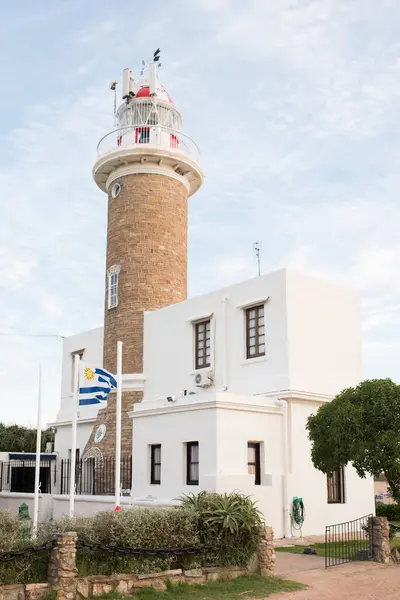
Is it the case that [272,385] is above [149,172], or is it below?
below

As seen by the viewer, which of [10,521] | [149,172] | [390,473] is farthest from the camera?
[149,172]

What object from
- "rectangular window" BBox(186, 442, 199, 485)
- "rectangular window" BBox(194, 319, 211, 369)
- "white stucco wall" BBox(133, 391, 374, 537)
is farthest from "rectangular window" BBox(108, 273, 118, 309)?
"rectangular window" BBox(186, 442, 199, 485)

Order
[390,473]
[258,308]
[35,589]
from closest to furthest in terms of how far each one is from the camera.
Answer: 1. [35,589]
2. [390,473]
3. [258,308]

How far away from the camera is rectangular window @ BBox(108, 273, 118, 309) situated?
24.7 metres

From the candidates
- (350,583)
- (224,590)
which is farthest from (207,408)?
(224,590)

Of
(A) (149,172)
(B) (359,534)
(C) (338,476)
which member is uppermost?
(A) (149,172)

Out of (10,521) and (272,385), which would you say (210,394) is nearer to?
(272,385)

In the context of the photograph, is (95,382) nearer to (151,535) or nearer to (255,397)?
(255,397)

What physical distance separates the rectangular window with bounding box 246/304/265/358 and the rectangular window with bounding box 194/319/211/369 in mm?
1620

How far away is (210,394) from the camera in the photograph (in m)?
17.5

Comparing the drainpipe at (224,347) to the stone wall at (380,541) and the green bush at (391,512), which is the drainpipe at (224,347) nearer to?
the stone wall at (380,541)

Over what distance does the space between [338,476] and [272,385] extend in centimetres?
336

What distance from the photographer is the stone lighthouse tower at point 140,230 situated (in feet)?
78.1

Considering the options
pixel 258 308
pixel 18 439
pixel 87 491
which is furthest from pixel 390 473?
pixel 18 439
